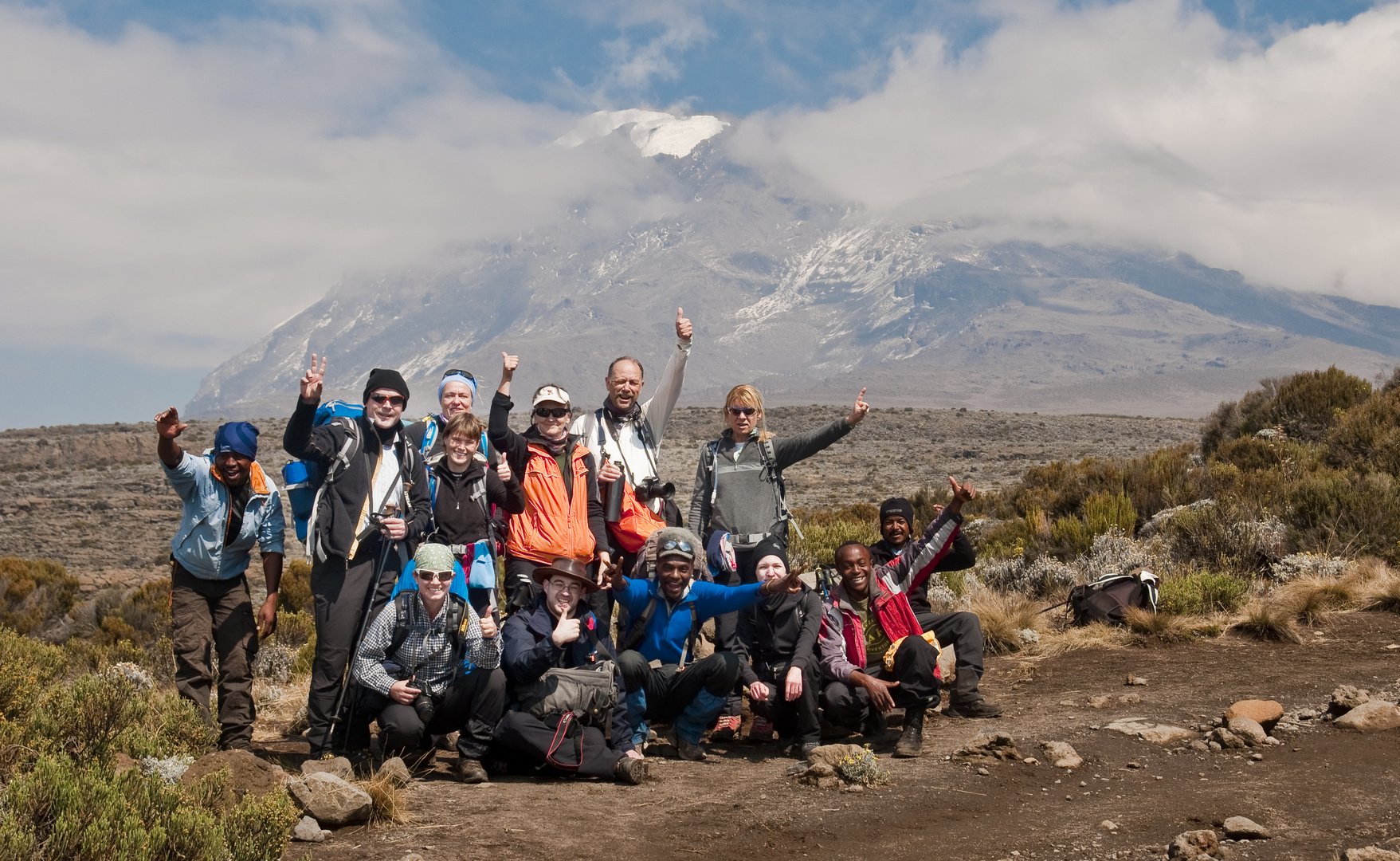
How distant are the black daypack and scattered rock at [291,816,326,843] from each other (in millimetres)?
5814

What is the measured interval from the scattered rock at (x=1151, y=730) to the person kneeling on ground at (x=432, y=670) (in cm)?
319

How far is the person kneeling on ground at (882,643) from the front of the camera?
216 inches

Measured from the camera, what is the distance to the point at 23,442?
1705 inches

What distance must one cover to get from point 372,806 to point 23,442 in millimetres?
47426

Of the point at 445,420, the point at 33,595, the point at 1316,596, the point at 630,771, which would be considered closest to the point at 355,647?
the point at 445,420

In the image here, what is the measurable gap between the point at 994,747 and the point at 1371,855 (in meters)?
1.91

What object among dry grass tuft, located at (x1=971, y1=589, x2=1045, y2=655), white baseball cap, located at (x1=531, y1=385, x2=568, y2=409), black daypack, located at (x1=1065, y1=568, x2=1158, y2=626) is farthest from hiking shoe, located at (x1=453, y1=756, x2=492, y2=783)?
black daypack, located at (x1=1065, y1=568, x2=1158, y2=626)

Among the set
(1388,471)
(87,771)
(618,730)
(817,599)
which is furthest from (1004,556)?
(87,771)

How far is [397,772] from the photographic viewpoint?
4562mm

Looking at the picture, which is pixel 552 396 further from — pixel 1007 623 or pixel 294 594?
pixel 294 594

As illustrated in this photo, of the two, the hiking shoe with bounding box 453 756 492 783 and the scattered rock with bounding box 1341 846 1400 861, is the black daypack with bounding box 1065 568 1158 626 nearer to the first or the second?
the scattered rock with bounding box 1341 846 1400 861

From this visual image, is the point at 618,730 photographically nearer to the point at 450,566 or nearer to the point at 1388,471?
the point at 450,566

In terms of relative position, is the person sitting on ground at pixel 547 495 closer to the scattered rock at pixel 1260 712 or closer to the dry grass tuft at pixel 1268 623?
the scattered rock at pixel 1260 712

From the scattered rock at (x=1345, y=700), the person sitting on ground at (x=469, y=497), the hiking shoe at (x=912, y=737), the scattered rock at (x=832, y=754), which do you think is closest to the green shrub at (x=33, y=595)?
the person sitting on ground at (x=469, y=497)
